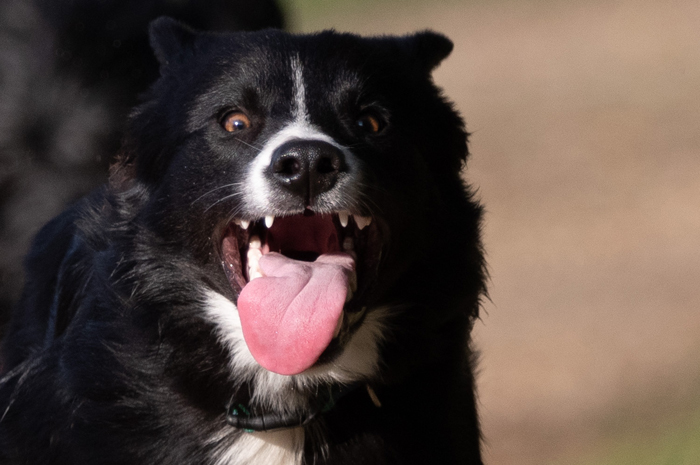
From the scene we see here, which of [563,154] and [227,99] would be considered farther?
[563,154]

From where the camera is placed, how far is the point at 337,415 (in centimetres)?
342

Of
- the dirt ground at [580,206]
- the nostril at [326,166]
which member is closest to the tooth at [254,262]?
the nostril at [326,166]

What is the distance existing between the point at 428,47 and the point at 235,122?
3.17 feet

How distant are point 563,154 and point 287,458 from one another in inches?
338

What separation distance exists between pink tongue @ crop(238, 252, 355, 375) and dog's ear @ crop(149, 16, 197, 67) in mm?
1056

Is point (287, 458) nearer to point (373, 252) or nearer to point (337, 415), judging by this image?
point (337, 415)

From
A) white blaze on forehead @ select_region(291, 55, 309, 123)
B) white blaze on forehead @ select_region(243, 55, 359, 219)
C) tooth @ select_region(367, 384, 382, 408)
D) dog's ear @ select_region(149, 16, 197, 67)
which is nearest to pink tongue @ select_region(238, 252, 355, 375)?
white blaze on forehead @ select_region(243, 55, 359, 219)

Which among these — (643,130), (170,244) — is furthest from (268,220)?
(643,130)

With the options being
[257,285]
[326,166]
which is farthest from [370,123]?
[257,285]

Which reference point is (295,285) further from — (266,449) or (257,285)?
(266,449)

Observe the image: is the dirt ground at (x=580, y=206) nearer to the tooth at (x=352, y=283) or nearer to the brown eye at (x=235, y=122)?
the tooth at (x=352, y=283)

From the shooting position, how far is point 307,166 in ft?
10.1

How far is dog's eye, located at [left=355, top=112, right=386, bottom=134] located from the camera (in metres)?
3.44

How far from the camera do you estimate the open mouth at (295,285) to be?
3121 millimetres
